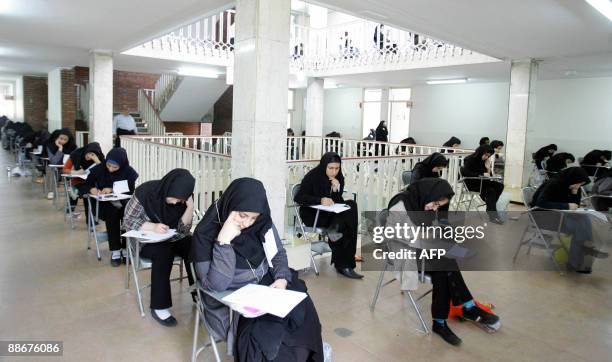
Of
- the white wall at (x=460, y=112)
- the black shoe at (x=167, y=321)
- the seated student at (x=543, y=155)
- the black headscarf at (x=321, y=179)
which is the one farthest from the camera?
the white wall at (x=460, y=112)

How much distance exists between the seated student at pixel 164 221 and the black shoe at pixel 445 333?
190cm

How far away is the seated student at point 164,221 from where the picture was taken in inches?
134

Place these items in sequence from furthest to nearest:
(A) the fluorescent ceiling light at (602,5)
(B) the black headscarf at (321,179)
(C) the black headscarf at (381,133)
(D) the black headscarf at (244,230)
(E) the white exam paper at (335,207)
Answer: (C) the black headscarf at (381,133) < (B) the black headscarf at (321,179) < (A) the fluorescent ceiling light at (602,5) < (E) the white exam paper at (335,207) < (D) the black headscarf at (244,230)

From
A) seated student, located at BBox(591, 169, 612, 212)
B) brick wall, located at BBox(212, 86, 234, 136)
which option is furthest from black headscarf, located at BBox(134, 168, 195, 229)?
brick wall, located at BBox(212, 86, 234, 136)

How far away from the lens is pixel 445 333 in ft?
10.8

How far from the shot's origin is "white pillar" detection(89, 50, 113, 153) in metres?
9.27

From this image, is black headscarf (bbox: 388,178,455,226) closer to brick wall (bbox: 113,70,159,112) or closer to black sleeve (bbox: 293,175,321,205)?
black sleeve (bbox: 293,175,321,205)

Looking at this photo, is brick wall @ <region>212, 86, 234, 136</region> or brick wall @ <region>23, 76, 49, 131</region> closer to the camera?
brick wall @ <region>212, 86, 234, 136</region>

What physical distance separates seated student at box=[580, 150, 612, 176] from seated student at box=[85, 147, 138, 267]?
8742 mm

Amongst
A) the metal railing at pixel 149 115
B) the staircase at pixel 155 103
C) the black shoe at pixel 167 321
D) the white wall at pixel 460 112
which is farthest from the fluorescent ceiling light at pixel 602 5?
the metal railing at pixel 149 115

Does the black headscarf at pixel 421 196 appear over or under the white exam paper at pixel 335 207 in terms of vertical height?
over

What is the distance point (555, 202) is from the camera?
16.3 feet

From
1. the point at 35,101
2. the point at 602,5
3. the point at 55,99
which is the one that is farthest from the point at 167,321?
the point at 35,101

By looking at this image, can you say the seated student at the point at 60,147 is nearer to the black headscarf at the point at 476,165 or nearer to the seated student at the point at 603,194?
the black headscarf at the point at 476,165
